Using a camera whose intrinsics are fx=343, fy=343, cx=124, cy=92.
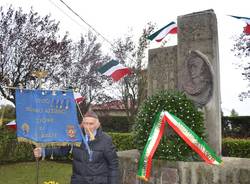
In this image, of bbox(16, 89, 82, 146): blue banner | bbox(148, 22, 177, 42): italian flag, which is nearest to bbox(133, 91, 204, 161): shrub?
bbox(148, 22, 177, 42): italian flag

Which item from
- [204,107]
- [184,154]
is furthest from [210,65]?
[184,154]

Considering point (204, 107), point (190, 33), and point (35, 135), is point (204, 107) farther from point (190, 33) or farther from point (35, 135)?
point (35, 135)

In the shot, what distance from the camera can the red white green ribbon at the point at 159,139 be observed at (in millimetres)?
5480

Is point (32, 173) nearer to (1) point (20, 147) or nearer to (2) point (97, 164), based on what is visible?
(1) point (20, 147)

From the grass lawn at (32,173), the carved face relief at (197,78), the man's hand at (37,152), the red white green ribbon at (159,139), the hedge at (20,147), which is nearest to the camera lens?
the man's hand at (37,152)

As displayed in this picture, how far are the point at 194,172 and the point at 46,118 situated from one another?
2.43m

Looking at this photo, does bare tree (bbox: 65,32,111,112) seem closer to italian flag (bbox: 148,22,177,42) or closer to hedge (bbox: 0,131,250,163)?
hedge (bbox: 0,131,250,163)

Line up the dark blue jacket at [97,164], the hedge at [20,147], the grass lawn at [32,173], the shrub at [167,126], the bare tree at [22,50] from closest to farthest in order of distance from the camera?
the dark blue jacket at [97,164]
the shrub at [167,126]
the grass lawn at [32,173]
the hedge at [20,147]
the bare tree at [22,50]

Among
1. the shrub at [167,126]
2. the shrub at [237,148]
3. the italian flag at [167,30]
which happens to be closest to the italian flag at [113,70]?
the italian flag at [167,30]

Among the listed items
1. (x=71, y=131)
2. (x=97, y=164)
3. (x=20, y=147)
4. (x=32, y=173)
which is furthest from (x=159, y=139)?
(x=20, y=147)

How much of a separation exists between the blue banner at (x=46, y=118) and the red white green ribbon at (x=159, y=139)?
1.40 meters

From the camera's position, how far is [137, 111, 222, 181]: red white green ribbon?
5480mm

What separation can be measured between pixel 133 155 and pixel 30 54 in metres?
14.5

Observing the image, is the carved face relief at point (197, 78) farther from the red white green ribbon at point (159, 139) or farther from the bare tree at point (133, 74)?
the bare tree at point (133, 74)
